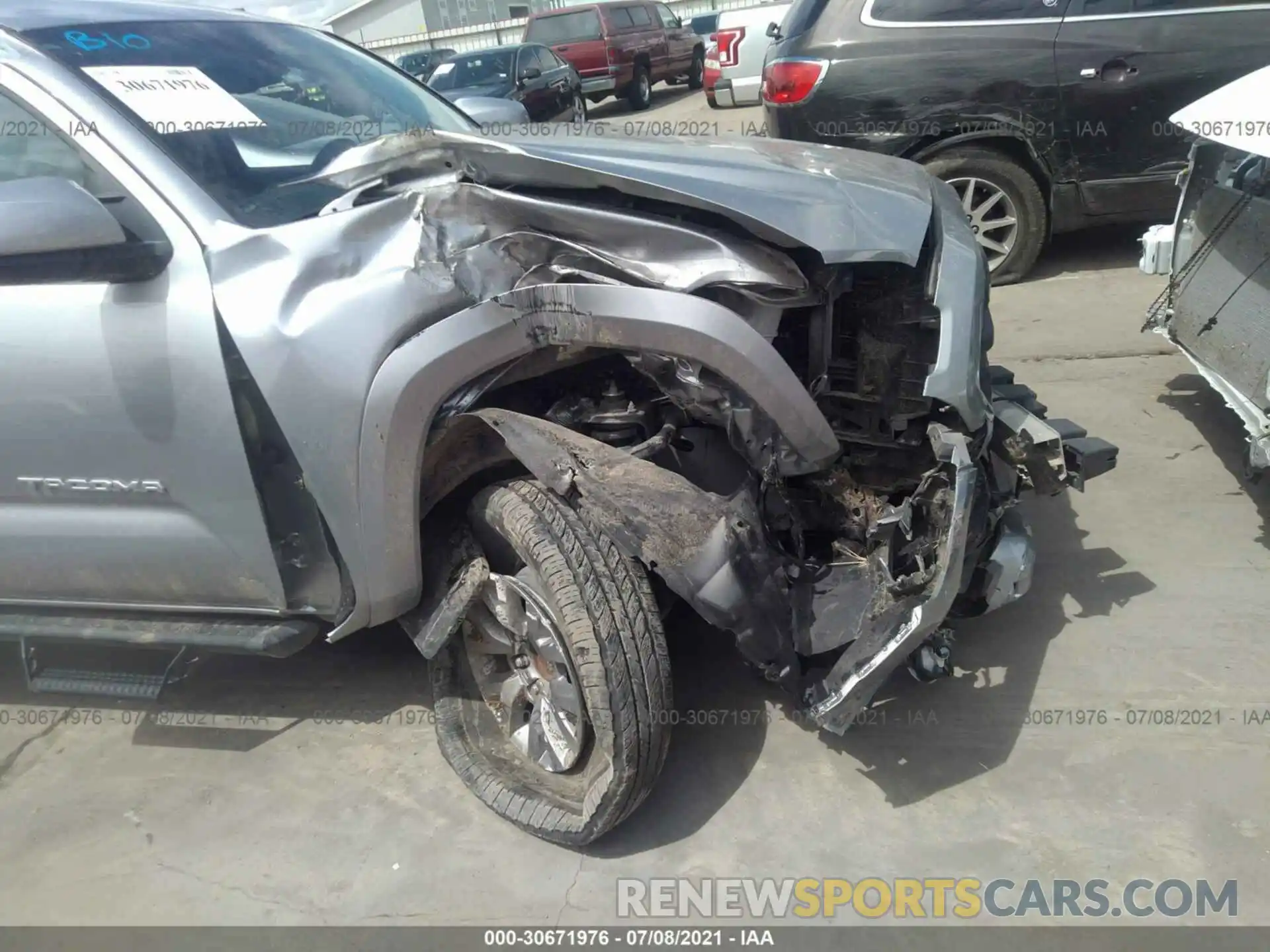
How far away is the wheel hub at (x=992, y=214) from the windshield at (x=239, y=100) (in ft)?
10.5

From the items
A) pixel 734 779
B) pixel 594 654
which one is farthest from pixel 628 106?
pixel 594 654

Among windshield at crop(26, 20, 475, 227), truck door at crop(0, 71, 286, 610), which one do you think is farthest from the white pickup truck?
truck door at crop(0, 71, 286, 610)

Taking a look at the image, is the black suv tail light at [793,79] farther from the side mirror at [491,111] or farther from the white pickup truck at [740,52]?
the white pickup truck at [740,52]

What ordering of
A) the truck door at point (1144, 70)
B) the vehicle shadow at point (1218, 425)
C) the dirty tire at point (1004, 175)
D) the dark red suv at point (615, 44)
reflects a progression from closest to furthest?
the vehicle shadow at point (1218, 425)
the truck door at point (1144, 70)
the dirty tire at point (1004, 175)
the dark red suv at point (615, 44)

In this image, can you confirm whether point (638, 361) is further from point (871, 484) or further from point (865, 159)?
point (865, 159)

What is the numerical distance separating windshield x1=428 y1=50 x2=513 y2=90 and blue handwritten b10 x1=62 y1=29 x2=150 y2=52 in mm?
10686

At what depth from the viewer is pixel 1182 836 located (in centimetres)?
218

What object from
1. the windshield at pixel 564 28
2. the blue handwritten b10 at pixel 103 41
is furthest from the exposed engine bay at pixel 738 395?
the windshield at pixel 564 28

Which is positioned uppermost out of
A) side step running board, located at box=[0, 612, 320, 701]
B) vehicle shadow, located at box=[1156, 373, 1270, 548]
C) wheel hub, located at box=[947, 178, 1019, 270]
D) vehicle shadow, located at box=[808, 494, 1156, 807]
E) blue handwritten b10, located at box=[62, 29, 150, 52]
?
blue handwritten b10, located at box=[62, 29, 150, 52]

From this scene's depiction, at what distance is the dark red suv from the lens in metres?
16.6

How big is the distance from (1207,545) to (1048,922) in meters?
1.68

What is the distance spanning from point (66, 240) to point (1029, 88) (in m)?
4.76

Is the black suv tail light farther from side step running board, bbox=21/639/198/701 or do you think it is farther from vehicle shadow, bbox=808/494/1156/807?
side step running board, bbox=21/639/198/701

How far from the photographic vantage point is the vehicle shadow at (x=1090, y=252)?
5.65 metres
